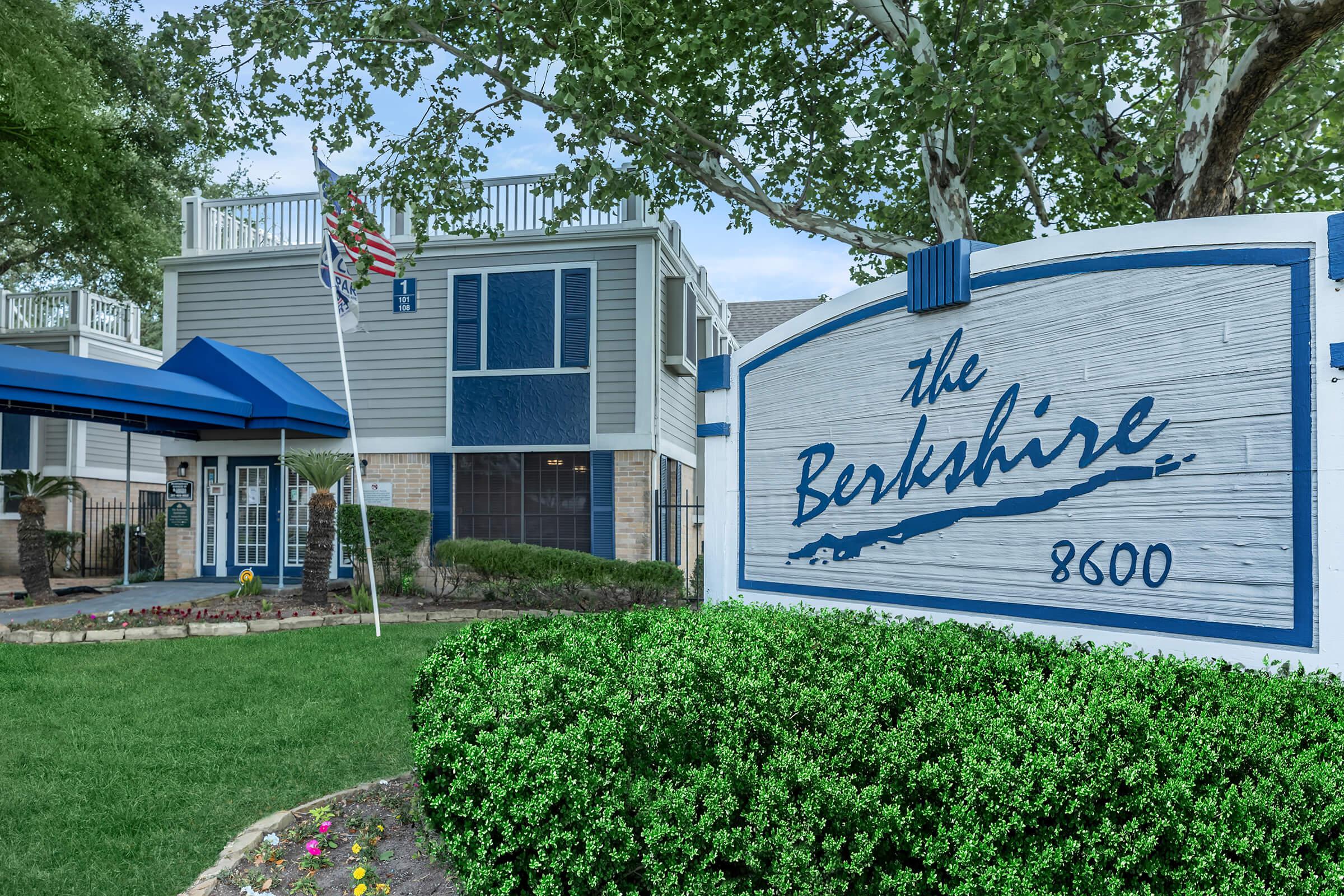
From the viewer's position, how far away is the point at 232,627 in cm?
1031

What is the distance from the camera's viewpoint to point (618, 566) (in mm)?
11477

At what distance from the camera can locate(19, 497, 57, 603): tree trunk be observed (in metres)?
12.0

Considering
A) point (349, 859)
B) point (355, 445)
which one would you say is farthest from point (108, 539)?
point (349, 859)

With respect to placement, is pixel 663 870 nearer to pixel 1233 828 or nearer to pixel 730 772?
pixel 730 772

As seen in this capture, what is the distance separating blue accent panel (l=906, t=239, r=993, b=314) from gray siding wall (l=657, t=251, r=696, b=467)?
8754 mm

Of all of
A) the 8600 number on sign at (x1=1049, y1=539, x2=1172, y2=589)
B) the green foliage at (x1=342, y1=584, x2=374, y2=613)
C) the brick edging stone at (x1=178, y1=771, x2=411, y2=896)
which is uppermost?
the 8600 number on sign at (x1=1049, y1=539, x2=1172, y2=589)

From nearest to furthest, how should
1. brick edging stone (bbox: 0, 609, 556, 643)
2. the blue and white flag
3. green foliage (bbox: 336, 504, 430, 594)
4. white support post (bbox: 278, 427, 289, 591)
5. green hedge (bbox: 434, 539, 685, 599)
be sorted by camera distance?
brick edging stone (bbox: 0, 609, 556, 643)
green hedge (bbox: 434, 539, 685, 599)
the blue and white flag
green foliage (bbox: 336, 504, 430, 594)
white support post (bbox: 278, 427, 289, 591)

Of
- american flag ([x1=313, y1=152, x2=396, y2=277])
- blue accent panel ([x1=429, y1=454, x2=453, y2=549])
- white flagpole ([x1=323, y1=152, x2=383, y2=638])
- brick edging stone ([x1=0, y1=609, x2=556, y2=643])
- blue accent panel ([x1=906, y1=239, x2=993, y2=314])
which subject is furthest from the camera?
blue accent panel ([x1=429, y1=454, x2=453, y2=549])

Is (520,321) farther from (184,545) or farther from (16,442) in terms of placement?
(16,442)

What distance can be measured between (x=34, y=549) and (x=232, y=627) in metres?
4.19

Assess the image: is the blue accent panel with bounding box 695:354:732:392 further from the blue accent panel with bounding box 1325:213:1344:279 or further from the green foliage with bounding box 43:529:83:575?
the green foliage with bounding box 43:529:83:575

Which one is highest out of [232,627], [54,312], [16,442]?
[54,312]

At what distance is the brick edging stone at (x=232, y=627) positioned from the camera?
9711 millimetres

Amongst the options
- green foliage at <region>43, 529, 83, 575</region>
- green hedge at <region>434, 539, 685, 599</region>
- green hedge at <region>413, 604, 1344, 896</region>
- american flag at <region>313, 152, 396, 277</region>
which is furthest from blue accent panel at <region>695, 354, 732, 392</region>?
green foliage at <region>43, 529, 83, 575</region>
